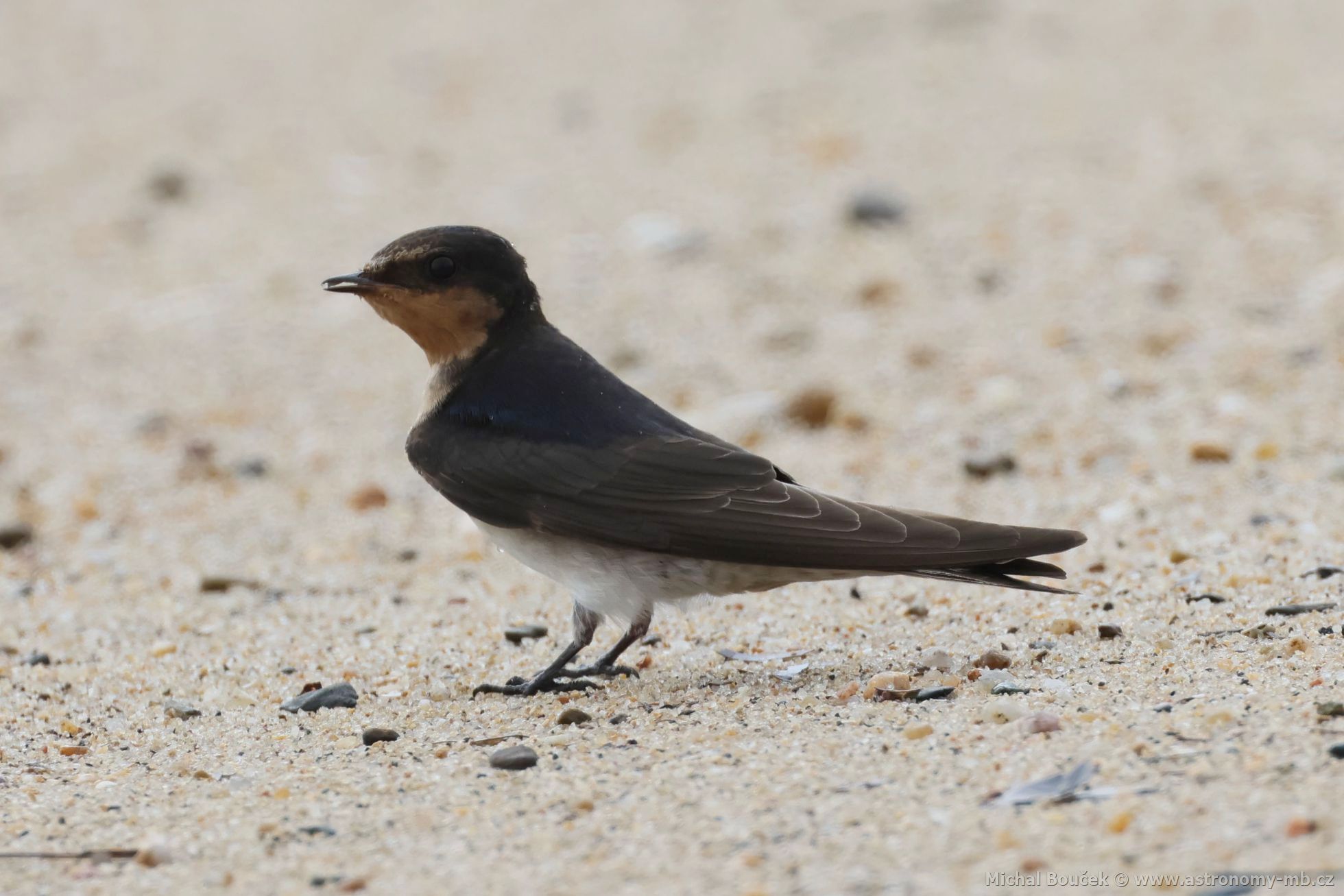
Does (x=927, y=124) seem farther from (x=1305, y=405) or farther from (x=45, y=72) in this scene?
(x=45, y=72)

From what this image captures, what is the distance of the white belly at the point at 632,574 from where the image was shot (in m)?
4.01

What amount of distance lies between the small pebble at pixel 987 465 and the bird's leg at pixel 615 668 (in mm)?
1962

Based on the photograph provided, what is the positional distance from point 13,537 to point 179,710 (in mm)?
2117

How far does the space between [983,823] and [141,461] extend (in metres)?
4.77

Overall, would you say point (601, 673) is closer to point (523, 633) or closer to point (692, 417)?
point (523, 633)

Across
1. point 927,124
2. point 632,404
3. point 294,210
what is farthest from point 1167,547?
point 294,210

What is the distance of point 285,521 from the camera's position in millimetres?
6129

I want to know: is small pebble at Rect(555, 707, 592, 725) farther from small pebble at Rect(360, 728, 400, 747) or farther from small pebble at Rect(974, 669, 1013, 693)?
small pebble at Rect(974, 669, 1013, 693)

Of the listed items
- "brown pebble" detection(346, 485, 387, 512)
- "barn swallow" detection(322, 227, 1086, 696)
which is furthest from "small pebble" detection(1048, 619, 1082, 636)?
"brown pebble" detection(346, 485, 387, 512)

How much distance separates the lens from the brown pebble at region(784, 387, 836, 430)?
6668 millimetres

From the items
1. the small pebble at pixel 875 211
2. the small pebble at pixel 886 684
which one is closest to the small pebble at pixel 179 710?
the small pebble at pixel 886 684

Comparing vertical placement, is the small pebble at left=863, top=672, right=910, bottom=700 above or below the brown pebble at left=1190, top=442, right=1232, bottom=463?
below

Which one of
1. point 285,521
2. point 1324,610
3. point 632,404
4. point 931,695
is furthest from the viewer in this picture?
point 285,521

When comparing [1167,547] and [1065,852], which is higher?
[1167,547]
